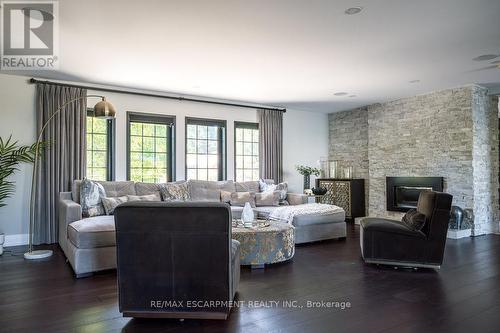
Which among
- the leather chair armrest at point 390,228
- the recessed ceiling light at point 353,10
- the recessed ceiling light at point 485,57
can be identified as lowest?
the leather chair armrest at point 390,228

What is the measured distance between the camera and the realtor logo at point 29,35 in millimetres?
2938

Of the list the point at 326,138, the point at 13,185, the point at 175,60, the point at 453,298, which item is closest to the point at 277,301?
the point at 453,298

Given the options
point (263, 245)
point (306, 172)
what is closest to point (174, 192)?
point (263, 245)

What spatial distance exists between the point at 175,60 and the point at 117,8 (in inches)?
55.5

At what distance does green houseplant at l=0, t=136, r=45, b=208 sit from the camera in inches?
180

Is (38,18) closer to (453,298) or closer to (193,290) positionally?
(193,290)

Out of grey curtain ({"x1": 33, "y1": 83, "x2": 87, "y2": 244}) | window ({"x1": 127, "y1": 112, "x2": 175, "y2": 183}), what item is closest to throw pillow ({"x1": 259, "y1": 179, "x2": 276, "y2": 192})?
window ({"x1": 127, "y1": 112, "x2": 175, "y2": 183})

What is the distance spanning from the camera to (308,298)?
285cm

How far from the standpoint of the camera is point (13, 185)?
4.87m

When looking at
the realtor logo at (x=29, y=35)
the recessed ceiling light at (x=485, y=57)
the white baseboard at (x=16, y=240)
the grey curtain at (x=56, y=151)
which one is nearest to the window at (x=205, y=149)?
the grey curtain at (x=56, y=151)

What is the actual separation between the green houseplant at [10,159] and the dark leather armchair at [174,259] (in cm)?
326

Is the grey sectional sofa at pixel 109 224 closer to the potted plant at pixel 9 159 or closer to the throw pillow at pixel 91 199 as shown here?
the throw pillow at pixel 91 199

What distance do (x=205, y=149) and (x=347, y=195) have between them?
10.5 ft

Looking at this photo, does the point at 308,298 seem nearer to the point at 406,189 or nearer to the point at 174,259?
the point at 174,259
